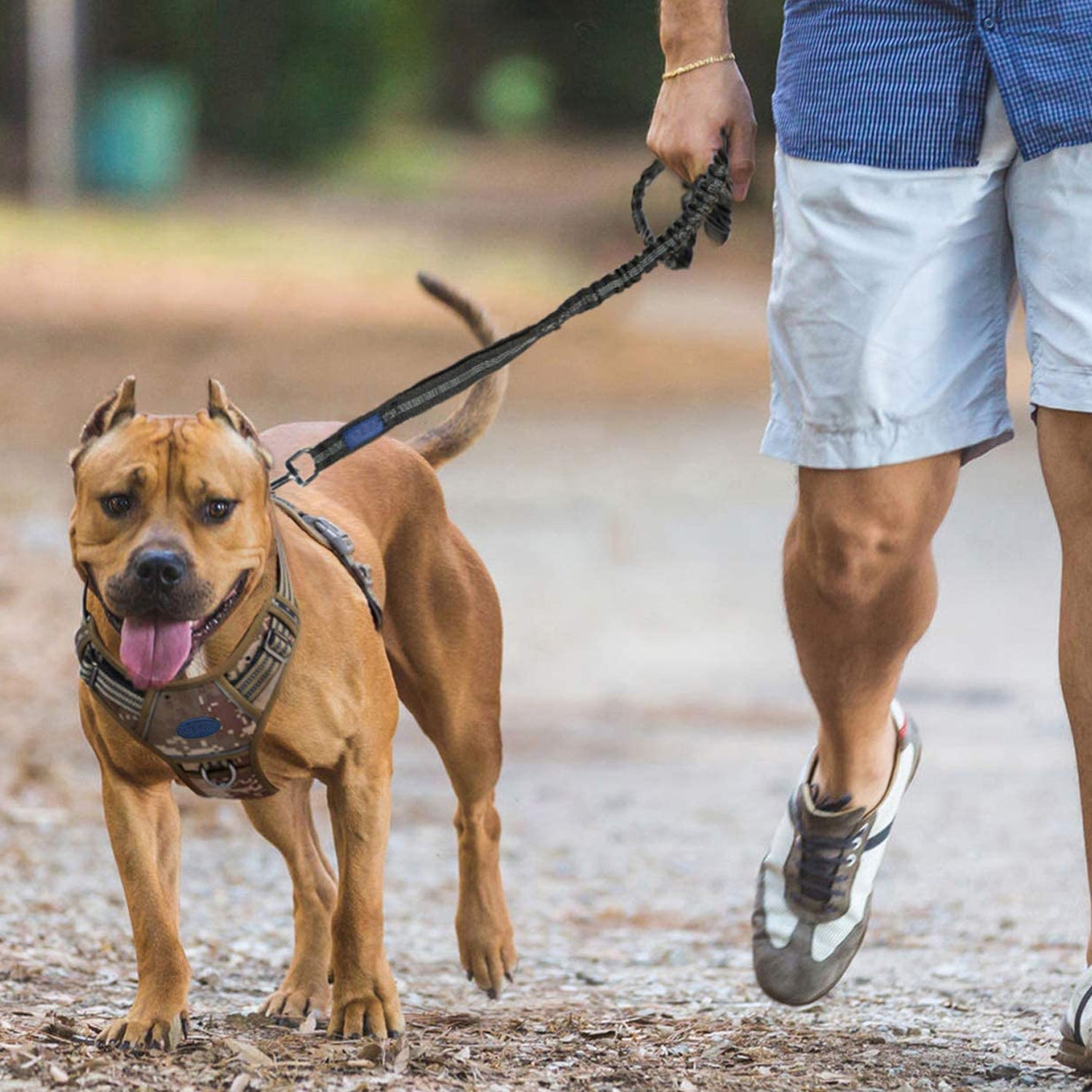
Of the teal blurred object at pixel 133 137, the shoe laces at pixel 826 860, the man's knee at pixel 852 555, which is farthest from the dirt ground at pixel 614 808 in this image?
the teal blurred object at pixel 133 137

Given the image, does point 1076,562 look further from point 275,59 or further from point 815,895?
point 275,59

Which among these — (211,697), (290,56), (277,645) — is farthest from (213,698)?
(290,56)

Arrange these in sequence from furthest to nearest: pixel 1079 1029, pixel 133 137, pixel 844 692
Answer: pixel 133 137 < pixel 844 692 < pixel 1079 1029

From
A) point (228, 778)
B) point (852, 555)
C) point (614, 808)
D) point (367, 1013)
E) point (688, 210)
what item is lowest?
point (614, 808)

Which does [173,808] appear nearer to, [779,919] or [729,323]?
[779,919]

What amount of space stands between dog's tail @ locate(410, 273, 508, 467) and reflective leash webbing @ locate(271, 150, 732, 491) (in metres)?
0.62

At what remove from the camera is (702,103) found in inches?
144

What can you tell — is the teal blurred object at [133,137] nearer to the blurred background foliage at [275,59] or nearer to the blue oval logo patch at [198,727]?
the blurred background foliage at [275,59]

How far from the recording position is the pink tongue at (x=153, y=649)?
317 cm

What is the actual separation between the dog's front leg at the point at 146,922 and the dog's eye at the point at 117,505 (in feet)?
1.57

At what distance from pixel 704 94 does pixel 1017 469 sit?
9506mm

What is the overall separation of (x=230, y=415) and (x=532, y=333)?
2.12 feet

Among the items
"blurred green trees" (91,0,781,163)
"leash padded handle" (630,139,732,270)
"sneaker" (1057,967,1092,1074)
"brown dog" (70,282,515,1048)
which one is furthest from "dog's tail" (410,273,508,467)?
"blurred green trees" (91,0,781,163)

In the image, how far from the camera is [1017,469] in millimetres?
12773
